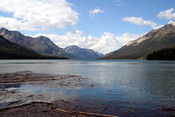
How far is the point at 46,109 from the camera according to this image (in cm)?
2019

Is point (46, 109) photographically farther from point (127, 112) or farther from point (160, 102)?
point (160, 102)

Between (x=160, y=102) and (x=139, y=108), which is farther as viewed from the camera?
(x=160, y=102)

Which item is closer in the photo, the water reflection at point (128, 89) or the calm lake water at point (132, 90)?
the calm lake water at point (132, 90)

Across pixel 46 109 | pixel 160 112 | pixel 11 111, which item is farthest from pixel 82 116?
pixel 160 112

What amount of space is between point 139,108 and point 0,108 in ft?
58.8

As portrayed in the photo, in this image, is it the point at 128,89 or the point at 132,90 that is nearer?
the point at 132,90

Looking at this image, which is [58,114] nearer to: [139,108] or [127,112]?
[127,112]

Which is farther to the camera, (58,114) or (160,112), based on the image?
(160,112)

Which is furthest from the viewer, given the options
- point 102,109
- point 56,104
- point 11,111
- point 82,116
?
point 56,104

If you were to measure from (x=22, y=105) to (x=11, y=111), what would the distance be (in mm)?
2504

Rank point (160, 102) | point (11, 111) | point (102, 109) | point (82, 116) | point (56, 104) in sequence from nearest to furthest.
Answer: point (82, 116) → point (11, 111) → point (102, 109) → point (56, 104) → point (160, 102)

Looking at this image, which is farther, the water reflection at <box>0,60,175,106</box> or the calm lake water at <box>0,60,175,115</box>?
the water reflection at <box>0,60,175,106</box>

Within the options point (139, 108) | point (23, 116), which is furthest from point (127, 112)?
point (23, 116)

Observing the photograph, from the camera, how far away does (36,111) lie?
1938cm
